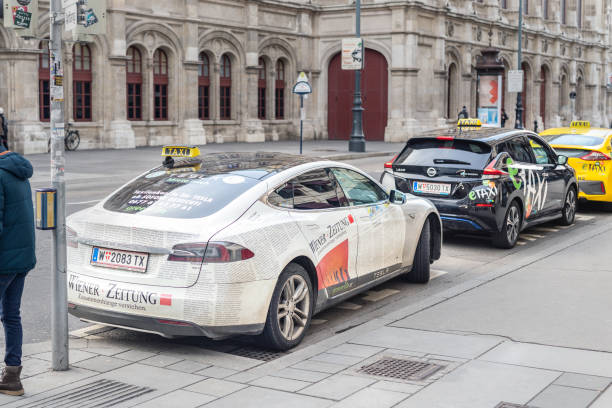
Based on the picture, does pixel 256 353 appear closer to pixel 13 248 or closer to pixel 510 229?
pixel 13 248

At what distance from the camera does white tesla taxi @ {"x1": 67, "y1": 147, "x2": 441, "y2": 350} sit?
5.83 metres

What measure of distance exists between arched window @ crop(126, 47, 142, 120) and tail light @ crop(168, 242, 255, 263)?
2809 centimetres

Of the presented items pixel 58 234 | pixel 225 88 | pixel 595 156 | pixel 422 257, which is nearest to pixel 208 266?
pixel 58 234

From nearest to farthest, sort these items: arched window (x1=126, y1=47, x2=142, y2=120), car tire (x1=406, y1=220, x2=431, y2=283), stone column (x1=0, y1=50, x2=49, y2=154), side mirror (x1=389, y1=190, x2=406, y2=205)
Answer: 1. side mirror (x1=389, y1=190, x2=406, y2=205)
2. car tire (x1=406, y1=220, x2=431, y2=283)
3. stone column (x1=0, y1=50, x2=49, y2=154)
4. arched window (x1=126, y1=47, x2=142, y2=120)

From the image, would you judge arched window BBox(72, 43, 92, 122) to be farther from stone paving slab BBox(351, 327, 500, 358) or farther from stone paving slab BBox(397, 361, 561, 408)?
stone paving slab BBox(397, 361, 561, 408)

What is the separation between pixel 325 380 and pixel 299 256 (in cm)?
119

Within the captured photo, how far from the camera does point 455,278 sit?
9.18 meters

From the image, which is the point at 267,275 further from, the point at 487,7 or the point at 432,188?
the point at 487,7

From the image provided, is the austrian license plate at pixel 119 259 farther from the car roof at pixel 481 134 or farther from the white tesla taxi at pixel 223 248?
the car roof at pixel 481 134

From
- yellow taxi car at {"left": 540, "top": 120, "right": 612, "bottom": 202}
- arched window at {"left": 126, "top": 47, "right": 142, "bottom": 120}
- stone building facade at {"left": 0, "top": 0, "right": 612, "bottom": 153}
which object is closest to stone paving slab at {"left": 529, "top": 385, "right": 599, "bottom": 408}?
yellow taxi car at {"left": 540, "top": 120, "right": 612, "bottom": 202}

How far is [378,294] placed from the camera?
832cm

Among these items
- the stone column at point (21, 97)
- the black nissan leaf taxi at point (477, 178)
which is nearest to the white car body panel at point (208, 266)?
the black nissan leaf taxi at point (477, 178)

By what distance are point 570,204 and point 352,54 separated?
1954 cm

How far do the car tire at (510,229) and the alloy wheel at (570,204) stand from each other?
83.8 inches
